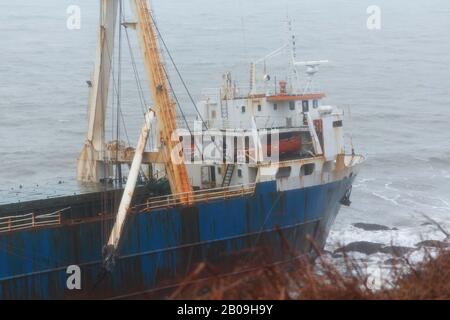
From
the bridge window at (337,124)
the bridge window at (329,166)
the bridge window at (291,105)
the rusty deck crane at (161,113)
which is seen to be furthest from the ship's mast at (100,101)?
the bridge window at (337,124)

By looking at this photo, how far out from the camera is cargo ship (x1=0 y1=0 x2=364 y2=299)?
20656 mm

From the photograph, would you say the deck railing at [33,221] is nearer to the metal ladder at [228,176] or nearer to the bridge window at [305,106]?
the metal ladder at [228,176]

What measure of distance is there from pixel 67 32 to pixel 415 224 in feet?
183

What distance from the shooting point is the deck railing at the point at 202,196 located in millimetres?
22484

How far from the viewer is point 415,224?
117 ft

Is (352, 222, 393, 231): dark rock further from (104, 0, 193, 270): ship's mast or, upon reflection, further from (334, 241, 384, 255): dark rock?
(104, 0, 193, 270): ship's mast

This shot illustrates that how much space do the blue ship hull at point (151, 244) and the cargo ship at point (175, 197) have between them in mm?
28

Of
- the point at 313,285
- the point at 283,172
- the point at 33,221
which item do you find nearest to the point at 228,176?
the point at 283,172

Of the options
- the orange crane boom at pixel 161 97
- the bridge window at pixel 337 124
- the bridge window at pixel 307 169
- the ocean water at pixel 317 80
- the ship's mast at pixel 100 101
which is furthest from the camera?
the ocean water at pixel 317 80

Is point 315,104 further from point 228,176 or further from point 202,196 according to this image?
point 202,196

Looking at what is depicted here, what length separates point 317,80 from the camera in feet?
219

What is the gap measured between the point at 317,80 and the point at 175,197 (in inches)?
1774
